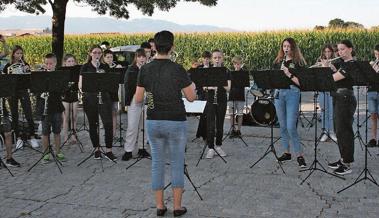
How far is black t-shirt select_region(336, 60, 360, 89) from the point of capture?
7.20 meters

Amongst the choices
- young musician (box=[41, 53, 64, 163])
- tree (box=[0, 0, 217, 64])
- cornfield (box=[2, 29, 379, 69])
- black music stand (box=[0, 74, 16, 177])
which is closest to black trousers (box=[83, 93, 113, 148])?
young musician (box=[41, 53, 64, 163])

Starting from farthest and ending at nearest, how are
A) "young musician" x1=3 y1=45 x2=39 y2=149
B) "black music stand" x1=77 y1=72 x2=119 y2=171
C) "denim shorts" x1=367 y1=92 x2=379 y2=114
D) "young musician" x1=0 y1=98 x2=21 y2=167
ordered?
"denim shorts" x1=367 y1=92 x2=379 y2=114, "young musician" x1=3 y1=45 x2=39 y2=149, "young musician" x1=0 y1=98 x2=21 y2=167, "black music stand" x1=77 y1=72 x2=119 y2=171

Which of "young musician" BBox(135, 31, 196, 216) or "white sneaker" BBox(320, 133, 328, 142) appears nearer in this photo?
"young musician" BBox(135, 31, 196, 216)

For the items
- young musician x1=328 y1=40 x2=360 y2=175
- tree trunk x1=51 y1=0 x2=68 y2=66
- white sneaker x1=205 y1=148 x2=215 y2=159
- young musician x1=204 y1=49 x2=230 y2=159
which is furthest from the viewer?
tree trunk x1=51 y1=0 x2=68 y2=66

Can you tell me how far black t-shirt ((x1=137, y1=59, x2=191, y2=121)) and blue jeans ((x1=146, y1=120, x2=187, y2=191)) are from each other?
0.08 metres

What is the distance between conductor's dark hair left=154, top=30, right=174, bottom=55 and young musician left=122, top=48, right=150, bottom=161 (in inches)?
137

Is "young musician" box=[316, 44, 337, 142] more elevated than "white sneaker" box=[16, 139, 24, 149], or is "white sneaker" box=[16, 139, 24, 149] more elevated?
"young musician" box=[316, 44, 337, 142]

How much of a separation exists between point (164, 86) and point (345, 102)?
338 centimetres

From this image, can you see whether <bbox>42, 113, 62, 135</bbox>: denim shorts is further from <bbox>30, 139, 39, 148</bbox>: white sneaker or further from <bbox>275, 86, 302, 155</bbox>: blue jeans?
<bbox>275, 86, 302, 155</bbox>: blue jeans

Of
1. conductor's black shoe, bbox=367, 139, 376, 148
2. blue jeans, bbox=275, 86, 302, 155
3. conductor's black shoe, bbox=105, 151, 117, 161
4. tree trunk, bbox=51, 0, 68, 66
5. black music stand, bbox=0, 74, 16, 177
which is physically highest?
tree trunk, bbox=51, 0, 68, 66

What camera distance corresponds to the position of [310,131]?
1238 centimetres

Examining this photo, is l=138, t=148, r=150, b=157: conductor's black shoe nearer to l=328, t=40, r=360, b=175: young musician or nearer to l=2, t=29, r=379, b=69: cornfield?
l=328, t=40, r=360, b=175: young musician

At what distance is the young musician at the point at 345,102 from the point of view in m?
7.39

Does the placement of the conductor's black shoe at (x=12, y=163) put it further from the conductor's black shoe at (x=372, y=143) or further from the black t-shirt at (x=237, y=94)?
the conductor's black shoe at (x=372, y=143)
